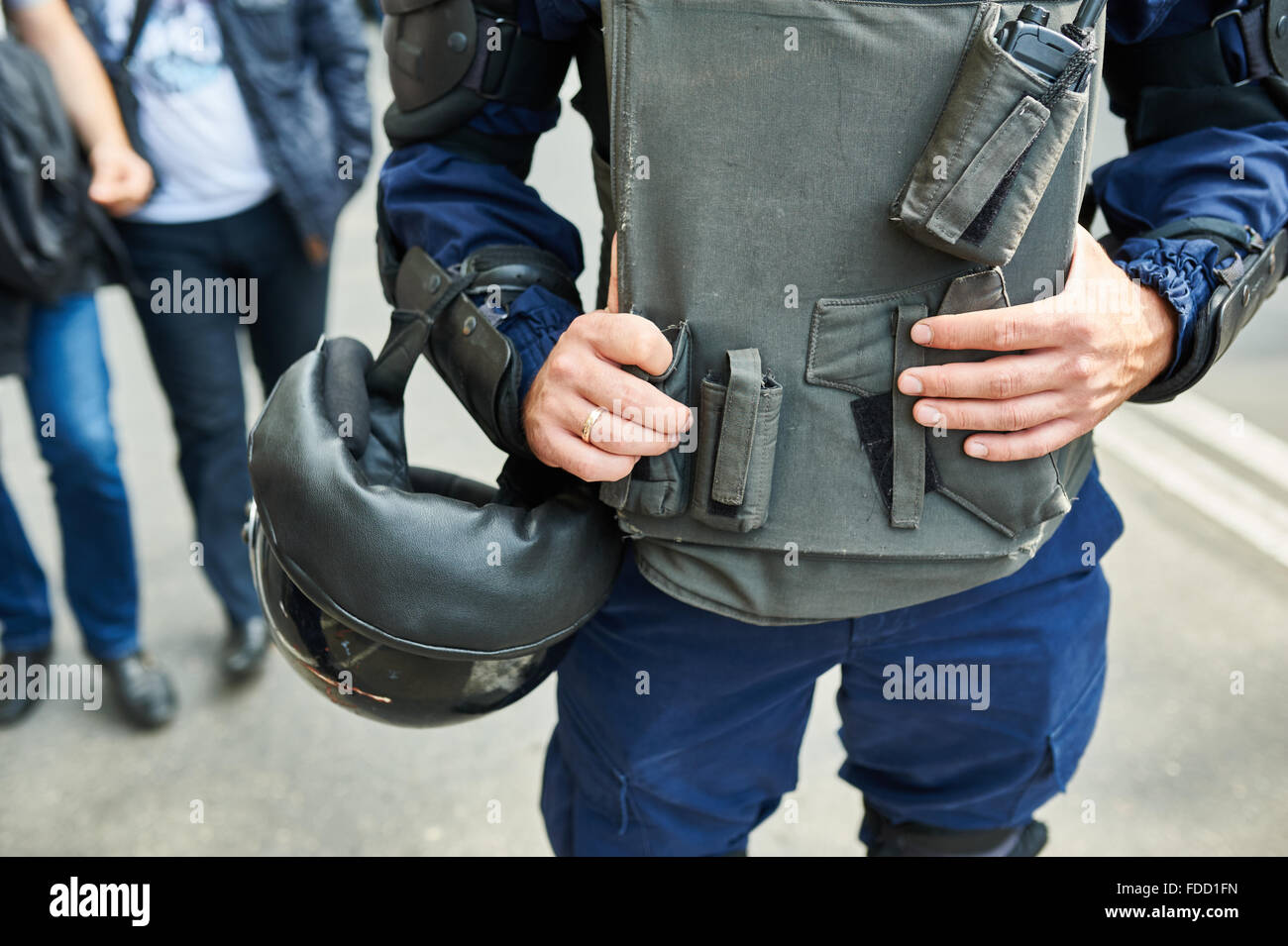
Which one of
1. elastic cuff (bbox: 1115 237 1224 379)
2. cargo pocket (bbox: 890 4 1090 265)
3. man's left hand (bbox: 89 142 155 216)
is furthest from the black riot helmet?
man's left hand (bbox: 89 142 155 216)

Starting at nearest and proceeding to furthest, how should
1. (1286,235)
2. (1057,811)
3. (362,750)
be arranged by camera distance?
(1286,235)
(1057,811)
(362,750)

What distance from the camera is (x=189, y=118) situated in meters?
2.06

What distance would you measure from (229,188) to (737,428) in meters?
1.57

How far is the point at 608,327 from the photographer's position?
895mm

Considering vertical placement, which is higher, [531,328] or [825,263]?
[825,263]

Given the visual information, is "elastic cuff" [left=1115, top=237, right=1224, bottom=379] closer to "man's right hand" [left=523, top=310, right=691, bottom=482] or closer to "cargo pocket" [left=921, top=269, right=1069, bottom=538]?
"cargo pocket" [left=921, top=269, right=1069, bottom=538]

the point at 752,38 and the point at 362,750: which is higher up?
the point at 752,38

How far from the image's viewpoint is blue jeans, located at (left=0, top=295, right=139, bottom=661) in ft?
6.93

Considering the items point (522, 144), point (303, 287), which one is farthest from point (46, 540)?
point (522, 144)

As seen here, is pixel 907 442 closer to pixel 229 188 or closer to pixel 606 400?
pixel 606 400

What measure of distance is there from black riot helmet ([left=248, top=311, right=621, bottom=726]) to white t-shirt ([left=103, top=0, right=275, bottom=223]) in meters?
1.16

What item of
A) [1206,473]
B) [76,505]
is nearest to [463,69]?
[76,505]

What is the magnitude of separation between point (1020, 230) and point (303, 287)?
5.78 ft
